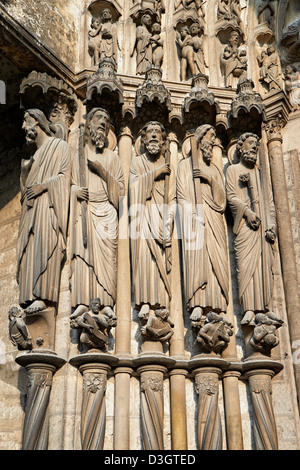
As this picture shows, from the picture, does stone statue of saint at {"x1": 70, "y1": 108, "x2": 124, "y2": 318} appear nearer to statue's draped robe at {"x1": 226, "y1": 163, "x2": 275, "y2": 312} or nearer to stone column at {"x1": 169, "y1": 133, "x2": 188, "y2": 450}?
stone column at {"x1": 169, "y1": 133, "x2": 188, "y2": 450}

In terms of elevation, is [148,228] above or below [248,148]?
below

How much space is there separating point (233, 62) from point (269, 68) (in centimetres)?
47

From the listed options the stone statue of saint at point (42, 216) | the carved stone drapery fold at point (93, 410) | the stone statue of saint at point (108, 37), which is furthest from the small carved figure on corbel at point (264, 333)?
the stone statue of saint at point (108, 37)

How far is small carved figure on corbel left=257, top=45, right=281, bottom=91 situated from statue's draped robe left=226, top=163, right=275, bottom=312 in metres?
1.24

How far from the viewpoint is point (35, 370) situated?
4.53 meters


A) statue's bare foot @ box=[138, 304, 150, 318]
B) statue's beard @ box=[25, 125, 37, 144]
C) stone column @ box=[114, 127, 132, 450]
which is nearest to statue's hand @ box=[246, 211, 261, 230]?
stone column @ box=[114, 127, 132, 450]

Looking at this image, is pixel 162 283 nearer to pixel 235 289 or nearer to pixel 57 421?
pixel 235 289

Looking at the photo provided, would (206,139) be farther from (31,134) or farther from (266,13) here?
(266,13)

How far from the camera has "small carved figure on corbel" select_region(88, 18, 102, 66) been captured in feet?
19.9

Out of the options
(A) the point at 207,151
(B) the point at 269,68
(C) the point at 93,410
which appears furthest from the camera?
(B) the point at 269,68

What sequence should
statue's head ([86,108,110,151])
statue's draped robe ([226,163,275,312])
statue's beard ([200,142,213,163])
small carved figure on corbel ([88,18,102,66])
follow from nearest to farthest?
statue's draped robe ([226,163,275,312])
statue's head ([86,108,110,151])
statue's beard ([200,142,213,163])
small carved figure on corbel ([88,18,102,66])

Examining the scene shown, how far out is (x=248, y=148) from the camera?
561cm

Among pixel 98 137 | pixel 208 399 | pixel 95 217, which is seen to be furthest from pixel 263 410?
pixel 98 137

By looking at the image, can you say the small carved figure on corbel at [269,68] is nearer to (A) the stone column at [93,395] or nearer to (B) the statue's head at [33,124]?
(B) the statue's head at [33,124]
